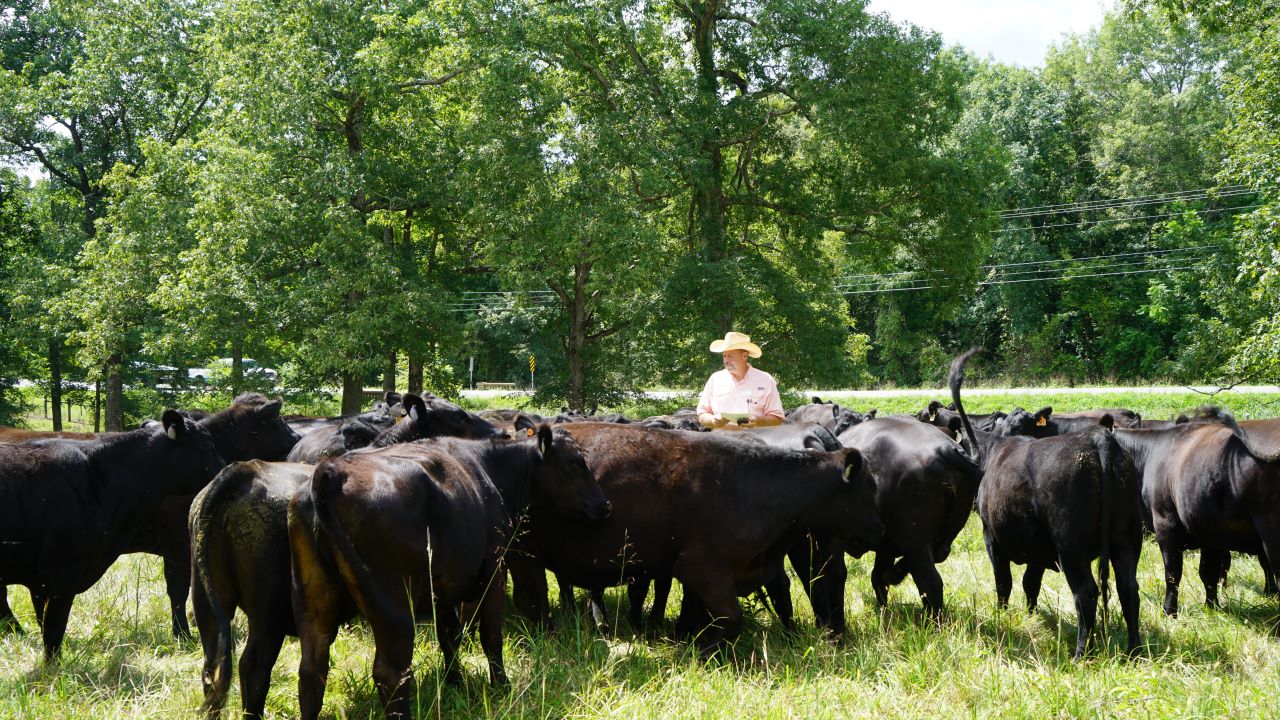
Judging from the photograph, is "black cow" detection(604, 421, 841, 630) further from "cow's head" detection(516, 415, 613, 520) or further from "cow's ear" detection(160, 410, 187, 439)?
"cow's ear" detection(160, 410, 187, 439)

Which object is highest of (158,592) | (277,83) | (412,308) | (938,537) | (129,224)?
(277,83)

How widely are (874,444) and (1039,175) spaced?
49131 millimetres

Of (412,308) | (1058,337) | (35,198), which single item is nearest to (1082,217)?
(1058,337)

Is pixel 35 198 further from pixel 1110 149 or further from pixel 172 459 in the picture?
pixel 1110 149

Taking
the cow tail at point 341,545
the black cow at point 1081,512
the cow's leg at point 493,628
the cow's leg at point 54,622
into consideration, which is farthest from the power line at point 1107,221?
the cow tail at point 341,545

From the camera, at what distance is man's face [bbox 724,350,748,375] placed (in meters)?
9.49

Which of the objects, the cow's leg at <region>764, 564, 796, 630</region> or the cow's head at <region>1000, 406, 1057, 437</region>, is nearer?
the cow's leg at <region>764, 564, 796, 630</region>

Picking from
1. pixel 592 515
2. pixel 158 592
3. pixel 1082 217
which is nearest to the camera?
pixel 592 515

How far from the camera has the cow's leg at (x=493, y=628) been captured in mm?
5520

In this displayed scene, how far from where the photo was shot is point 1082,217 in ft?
168

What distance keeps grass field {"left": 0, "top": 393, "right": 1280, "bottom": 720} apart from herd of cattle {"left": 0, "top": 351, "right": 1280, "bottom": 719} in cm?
27

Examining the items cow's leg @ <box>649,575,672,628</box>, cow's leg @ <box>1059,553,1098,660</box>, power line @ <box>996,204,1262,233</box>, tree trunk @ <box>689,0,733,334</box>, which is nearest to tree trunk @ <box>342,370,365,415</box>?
tree trunk @ <box>689,0,733,334</box>

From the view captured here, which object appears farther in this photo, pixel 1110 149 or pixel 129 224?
pixel 1110 149

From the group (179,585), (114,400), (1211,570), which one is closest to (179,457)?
(179,585)
